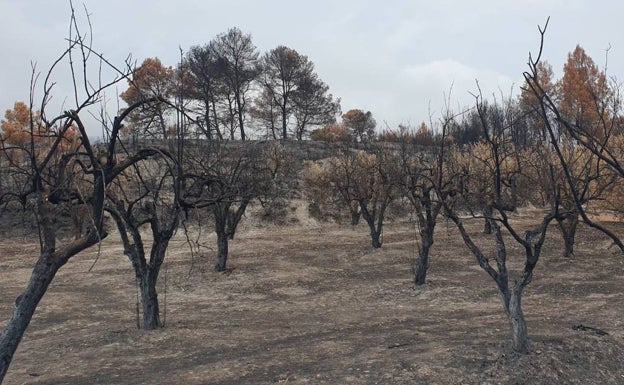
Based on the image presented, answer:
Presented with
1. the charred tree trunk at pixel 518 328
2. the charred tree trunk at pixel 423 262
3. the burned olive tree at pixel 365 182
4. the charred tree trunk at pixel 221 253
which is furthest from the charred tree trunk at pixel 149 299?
the burned olive tree at pixel 365 182

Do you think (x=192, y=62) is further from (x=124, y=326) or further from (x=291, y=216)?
(x=124, y=326)

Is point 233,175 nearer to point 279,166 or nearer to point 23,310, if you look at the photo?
point 23,310

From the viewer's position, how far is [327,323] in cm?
1170

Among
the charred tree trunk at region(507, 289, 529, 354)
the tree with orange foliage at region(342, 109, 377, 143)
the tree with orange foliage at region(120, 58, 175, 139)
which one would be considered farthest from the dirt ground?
the tree with orange foliage at region(342, 109, 377, 143)

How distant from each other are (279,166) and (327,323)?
27601 mm

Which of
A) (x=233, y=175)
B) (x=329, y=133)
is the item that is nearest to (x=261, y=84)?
(x=329, y=133)

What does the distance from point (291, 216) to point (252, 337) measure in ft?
87.3

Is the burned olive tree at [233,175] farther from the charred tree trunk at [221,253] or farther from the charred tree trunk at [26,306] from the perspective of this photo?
the charred tree trunk at [26,306]

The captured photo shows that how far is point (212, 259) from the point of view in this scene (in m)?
22.2

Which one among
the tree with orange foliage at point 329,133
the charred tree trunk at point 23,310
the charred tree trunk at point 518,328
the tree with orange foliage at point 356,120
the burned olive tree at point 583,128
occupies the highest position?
the tree with orange foliage at point 356,120

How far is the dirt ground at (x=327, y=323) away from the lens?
7.73m

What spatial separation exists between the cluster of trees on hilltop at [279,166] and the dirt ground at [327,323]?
987mm

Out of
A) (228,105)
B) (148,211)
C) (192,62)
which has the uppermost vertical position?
(192,62)

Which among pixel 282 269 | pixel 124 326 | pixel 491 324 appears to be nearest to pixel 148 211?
pixel 124 326
